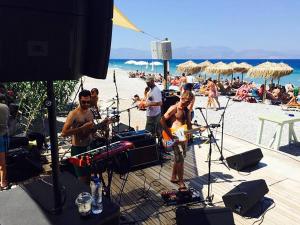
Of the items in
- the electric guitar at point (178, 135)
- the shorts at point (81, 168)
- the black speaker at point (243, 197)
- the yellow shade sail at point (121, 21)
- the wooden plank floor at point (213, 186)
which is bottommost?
the wooden plank floor at point (213, 186)

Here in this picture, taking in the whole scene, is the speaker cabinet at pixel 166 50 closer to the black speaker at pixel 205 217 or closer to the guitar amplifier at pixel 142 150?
the guitar amplifier at pixel 142 150

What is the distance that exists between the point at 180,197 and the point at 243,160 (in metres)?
2.21

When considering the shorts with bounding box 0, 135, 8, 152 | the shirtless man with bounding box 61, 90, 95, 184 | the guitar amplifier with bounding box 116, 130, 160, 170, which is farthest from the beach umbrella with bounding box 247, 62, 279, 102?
the shorts with bounding box 0, 135, 8, 152

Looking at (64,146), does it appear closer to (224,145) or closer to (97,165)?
(97,165)

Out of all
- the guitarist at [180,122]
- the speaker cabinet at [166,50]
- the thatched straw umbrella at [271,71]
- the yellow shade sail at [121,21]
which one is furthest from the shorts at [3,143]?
the thatched straw umbrella at [271,71]

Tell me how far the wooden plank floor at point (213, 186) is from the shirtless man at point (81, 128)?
3.20ft

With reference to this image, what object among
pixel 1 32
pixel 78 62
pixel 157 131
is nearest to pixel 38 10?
pixel 1 32

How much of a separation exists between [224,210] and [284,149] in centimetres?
608

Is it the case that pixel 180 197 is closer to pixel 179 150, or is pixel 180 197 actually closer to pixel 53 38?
pixel 179 150

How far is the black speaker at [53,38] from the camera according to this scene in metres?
1.82

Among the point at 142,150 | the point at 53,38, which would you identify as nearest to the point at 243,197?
the point at 142,150

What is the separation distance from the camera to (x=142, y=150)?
6508 millimetres

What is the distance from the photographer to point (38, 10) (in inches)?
73.4

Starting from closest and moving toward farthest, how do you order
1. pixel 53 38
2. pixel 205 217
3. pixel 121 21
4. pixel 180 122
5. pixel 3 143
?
pixel 53 38, pixel 205 217, pixel 3 143, pixel 180 122, pixel 121 21
